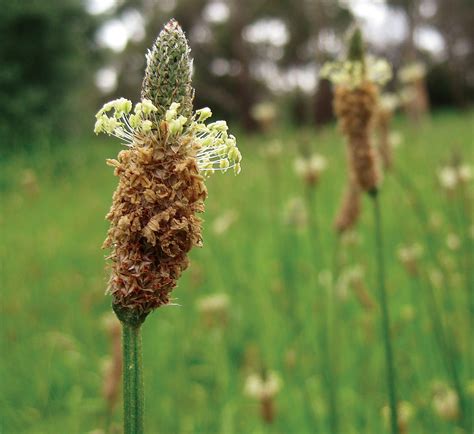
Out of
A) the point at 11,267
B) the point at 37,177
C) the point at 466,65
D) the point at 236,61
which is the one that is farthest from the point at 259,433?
the point at 466,65

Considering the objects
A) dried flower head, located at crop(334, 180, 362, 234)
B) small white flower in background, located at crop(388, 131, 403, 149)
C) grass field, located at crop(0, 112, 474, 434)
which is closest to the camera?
dried flower head, located at crop(334, 180, 362, 234)

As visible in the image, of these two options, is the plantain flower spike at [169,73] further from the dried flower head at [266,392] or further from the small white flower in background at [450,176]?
the small white flower in background at [450,176]

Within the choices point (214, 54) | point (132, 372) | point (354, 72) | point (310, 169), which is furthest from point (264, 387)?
point (214, 54)

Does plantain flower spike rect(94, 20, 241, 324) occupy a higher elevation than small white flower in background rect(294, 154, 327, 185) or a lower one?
lower

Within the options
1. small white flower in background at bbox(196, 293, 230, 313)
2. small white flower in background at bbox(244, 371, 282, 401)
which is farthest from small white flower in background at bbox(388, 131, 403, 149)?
small white flower in background at bbox(244, 371, 282, 401)

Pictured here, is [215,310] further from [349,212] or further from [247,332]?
[349,212]

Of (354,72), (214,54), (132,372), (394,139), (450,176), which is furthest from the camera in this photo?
(214,54)

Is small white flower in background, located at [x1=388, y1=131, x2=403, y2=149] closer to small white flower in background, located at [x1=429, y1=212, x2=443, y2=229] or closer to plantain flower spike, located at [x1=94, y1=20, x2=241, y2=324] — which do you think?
small white flower in background, located at [x1=429, y1=212, x2=443, y2=229]
